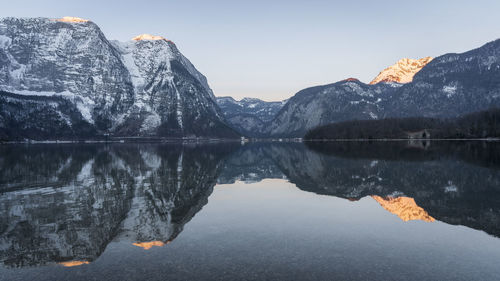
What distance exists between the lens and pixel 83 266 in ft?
49.9

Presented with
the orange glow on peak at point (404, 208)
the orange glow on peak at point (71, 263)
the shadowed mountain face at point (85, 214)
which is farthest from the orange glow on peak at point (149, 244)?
the orange glow on peak at point (404, 208)

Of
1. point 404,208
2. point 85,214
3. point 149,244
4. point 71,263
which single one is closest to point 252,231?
point 149,244

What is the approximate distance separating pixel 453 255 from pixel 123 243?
18.1 metres

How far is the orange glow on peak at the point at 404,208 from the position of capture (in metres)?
23.9

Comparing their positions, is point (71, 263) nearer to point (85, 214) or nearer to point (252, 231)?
point (85, 214)

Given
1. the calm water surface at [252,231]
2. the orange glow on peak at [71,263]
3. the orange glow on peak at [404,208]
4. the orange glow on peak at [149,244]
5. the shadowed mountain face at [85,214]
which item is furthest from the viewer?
the orange glow on peak at [404,208]

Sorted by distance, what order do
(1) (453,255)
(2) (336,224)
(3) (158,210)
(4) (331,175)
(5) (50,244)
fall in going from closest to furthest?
(1) (453,255), (5) (50,244), (2) (336,224), (3) (158,210), (4) (331,175)

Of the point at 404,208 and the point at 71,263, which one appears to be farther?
the point at 404,208

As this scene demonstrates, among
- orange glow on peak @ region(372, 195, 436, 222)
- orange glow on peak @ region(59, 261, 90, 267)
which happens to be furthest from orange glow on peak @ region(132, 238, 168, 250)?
orange glow on peak @ region(372, 195, 436, 222)

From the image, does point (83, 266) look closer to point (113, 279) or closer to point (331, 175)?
point (113, 279)

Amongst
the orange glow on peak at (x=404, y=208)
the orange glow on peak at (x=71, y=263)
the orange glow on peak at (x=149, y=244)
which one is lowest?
the orange glow on peak at (x=404, y=208)

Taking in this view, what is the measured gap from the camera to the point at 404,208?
1049 inches

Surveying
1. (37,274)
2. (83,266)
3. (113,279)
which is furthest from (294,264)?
(37,274)

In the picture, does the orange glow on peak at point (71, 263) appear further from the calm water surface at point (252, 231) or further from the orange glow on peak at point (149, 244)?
the orange glow on peak at point (149, 244)
